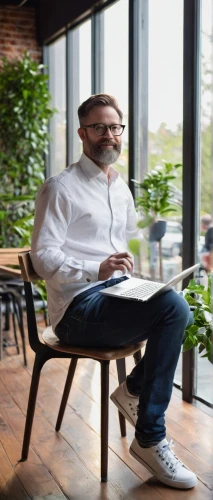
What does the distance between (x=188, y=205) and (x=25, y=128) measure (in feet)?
10.5

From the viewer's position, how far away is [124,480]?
2.78 meters

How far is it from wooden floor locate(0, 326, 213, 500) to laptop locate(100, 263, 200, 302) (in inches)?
29.2

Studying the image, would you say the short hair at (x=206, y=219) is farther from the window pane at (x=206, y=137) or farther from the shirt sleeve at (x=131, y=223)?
the shirt sleeve at (x=131, y=223)

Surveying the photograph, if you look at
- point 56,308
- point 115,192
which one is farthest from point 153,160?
point 56,308

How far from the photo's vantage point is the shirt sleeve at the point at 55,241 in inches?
109

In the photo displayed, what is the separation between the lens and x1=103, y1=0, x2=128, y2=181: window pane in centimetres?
495

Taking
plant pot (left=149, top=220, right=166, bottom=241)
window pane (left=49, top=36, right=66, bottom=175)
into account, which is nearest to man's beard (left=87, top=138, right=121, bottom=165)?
plant pot (left=149, top=220, right=166, bottom=241)

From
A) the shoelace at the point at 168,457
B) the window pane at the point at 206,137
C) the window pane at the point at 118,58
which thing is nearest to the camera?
the shoelace at the point at 168,457

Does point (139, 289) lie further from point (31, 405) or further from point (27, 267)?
point (31, 405)

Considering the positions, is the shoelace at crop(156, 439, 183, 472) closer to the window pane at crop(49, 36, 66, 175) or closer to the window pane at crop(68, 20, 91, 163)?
the window pane at crop(68, 20, 91, 163)

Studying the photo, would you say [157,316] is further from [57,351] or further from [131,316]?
[57,351]

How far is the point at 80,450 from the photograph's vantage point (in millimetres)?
3113

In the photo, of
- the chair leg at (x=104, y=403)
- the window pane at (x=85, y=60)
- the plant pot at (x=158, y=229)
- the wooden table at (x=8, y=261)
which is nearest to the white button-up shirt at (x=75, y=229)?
the chair leg at (x=104, y=403)

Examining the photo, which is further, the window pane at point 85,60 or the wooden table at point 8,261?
the window pane at point 85,60
